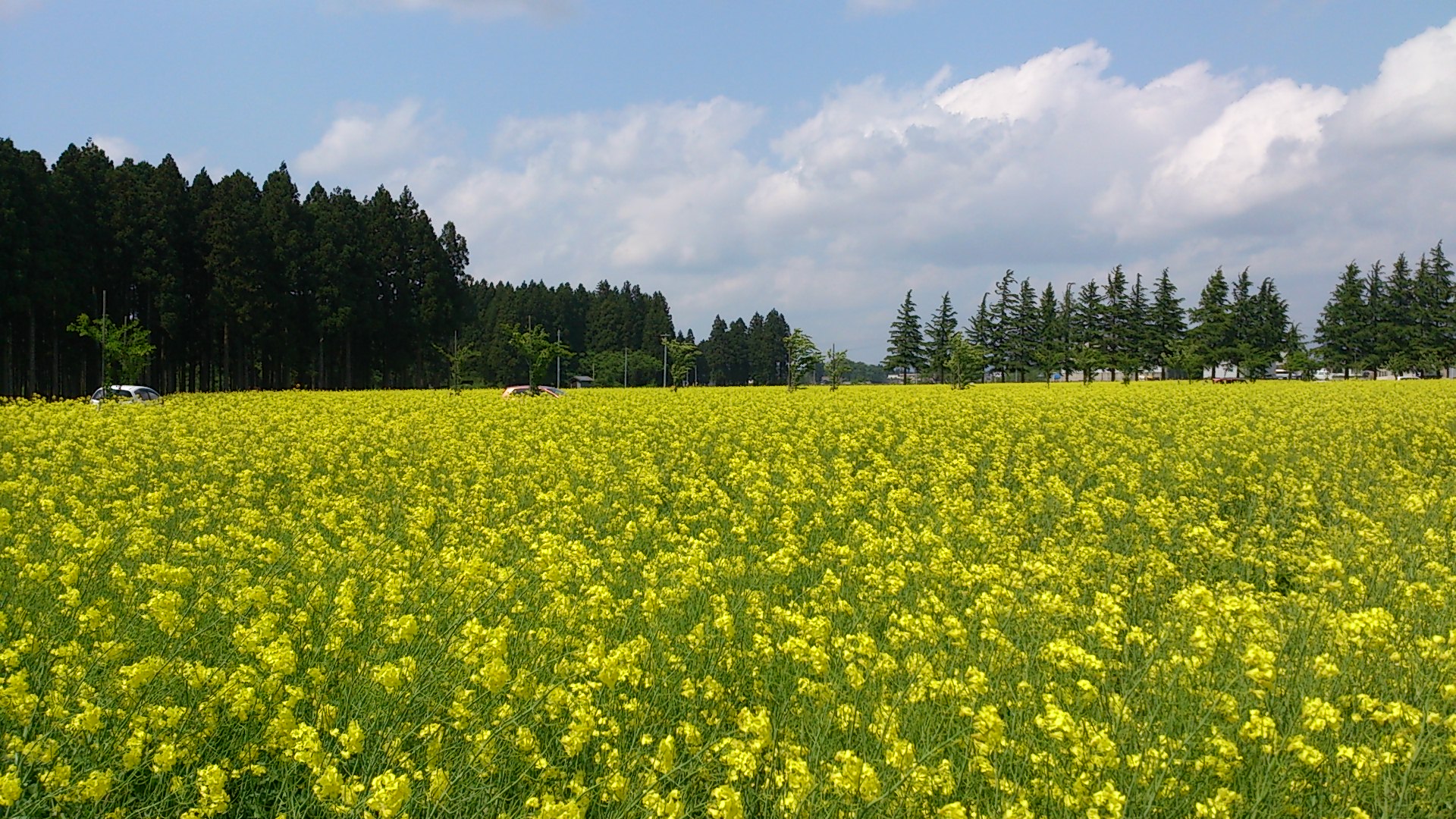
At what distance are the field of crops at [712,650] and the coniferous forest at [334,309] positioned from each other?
103 feet

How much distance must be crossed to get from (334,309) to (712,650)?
4917cm

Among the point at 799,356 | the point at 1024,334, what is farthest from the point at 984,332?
the point at 799,356

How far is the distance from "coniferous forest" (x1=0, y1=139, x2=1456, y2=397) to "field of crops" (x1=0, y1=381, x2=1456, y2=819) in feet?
103

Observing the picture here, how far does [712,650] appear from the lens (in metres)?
5.06

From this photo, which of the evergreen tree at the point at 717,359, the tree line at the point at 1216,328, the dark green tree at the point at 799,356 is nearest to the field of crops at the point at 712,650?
the dark green tree at the point at 799,356

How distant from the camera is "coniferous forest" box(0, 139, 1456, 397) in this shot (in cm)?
3978

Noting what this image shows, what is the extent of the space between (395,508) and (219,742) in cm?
540

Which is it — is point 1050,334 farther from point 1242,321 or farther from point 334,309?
point 334,309

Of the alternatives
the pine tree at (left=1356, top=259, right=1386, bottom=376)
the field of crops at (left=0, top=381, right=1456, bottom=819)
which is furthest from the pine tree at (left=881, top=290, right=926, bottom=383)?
the field of crops at (left=0, top=381, right=1456, bottom=819)

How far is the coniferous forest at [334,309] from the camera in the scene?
3978 cm

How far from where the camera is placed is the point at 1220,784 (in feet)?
12.8

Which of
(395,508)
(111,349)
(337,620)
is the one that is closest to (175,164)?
(111,349)

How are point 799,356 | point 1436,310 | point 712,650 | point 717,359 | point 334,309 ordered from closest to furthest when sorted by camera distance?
point 712,650
point 799,356
point 334,309
point 1436,310
point 717,359

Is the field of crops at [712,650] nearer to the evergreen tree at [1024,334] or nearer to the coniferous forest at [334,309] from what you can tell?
the coniferous forest at [334,309]
